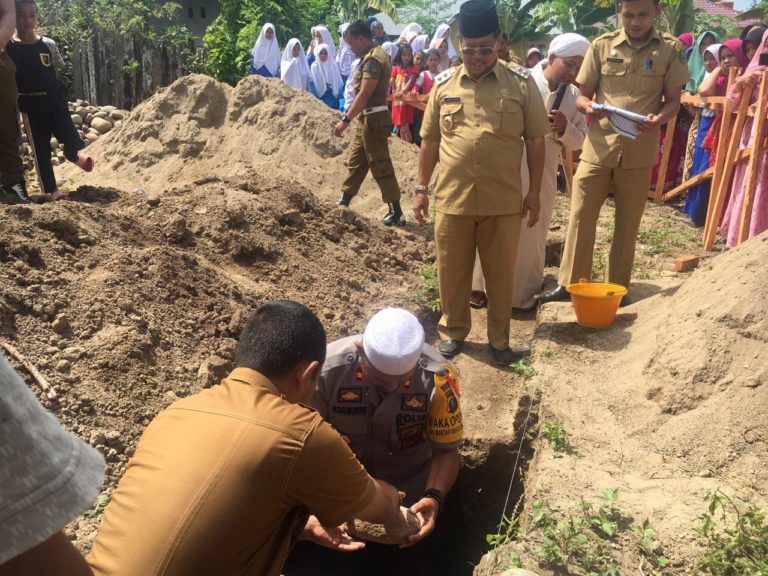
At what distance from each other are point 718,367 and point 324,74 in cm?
1130

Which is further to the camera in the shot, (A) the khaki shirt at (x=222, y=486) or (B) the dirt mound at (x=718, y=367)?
(B) the dirt mound at (x=718, y=367)

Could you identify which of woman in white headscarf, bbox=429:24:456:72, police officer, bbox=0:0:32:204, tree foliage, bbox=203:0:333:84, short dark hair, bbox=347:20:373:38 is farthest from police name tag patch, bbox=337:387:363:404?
tree foliage, bbox=203:0:333:84

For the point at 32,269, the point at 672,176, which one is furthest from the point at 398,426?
the point at 672,176

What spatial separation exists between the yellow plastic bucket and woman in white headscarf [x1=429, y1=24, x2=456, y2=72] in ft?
25.7

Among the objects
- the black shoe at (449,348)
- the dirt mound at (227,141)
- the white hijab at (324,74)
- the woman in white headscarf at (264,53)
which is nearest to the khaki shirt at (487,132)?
the black shoe at (449,348)

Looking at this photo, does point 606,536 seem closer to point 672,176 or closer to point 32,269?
point 32,269

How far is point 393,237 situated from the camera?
6848mm

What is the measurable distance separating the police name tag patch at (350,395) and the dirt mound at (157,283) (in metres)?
1.07

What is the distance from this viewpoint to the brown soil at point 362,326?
321cm

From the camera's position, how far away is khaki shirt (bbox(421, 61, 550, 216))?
13.7ft

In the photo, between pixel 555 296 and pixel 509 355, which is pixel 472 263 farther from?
pixel 555 296

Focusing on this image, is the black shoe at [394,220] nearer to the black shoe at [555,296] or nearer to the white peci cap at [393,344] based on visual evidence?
the black shoe at [555,296]

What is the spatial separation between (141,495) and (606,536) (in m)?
1.78

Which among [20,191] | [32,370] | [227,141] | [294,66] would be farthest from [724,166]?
[294,66]
